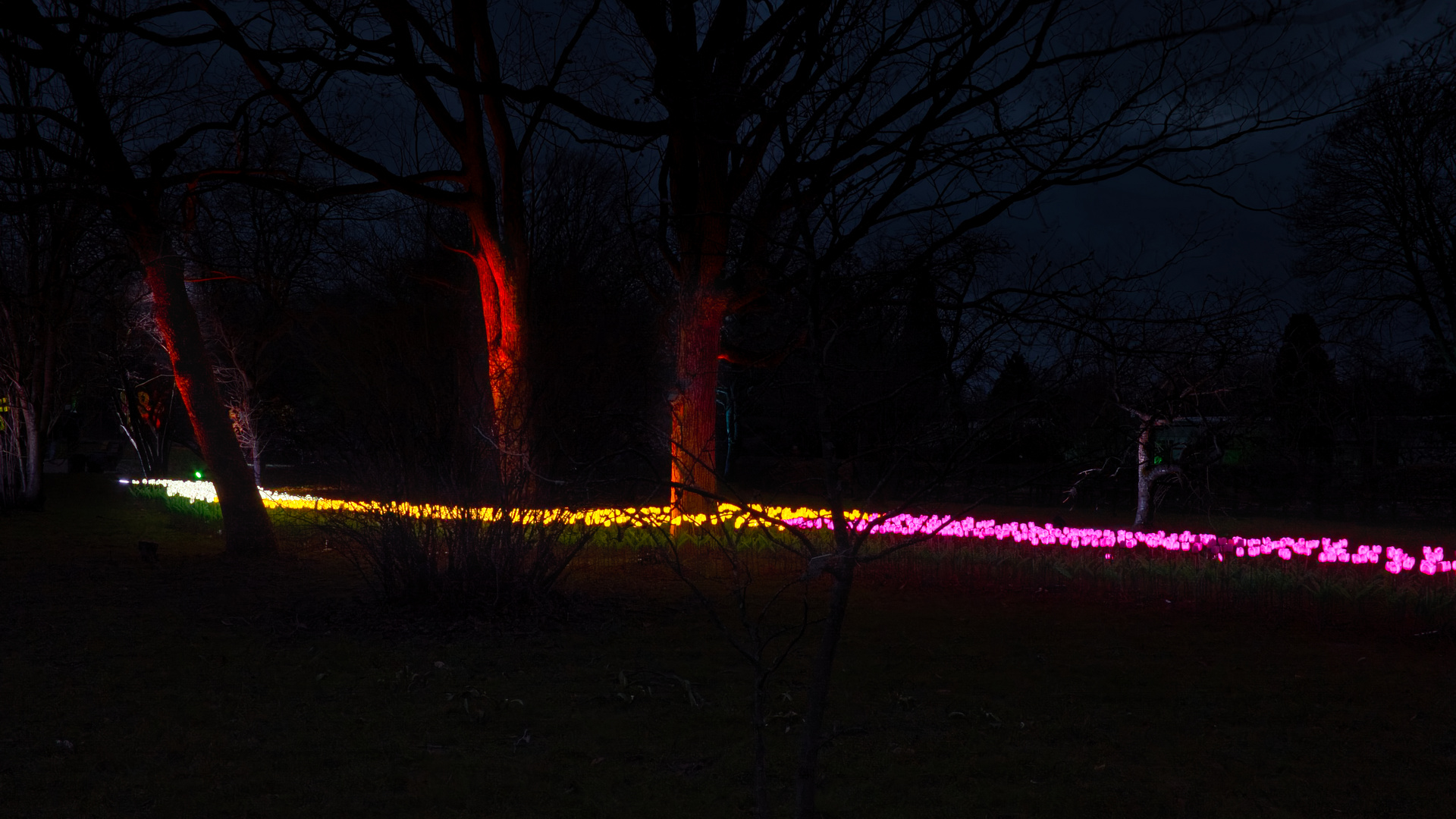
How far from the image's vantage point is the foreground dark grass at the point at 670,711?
3865mm

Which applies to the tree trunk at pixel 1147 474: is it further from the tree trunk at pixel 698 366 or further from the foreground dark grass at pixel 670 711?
the tree trunk at pixel 698 366

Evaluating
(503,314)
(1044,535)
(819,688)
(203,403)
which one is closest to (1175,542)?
(1044,535)

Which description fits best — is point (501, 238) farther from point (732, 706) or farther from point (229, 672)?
point (732, 706)

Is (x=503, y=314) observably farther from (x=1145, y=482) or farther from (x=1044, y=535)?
(x=1145, y=482)

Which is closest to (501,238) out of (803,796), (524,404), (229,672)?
(524,404)

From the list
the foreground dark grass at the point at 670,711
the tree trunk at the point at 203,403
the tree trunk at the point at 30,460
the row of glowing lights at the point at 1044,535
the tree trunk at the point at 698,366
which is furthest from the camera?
the tree trunk at the point at 30,460

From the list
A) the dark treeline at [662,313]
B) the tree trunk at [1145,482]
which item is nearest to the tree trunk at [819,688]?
the dark treeline at [662,313]

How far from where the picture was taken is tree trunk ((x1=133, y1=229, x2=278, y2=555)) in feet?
34.7

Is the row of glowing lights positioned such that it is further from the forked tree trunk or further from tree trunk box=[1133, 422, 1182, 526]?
the forked tree trunk

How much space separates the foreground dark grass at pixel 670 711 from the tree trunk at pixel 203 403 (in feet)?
7.89

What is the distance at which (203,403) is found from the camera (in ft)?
35.0

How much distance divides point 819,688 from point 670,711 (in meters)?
2.53

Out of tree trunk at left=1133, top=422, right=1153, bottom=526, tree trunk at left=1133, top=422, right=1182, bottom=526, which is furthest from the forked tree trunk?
tree trunk at left=1133, top=422, right=1153, bottom=526

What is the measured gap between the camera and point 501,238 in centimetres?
1256
